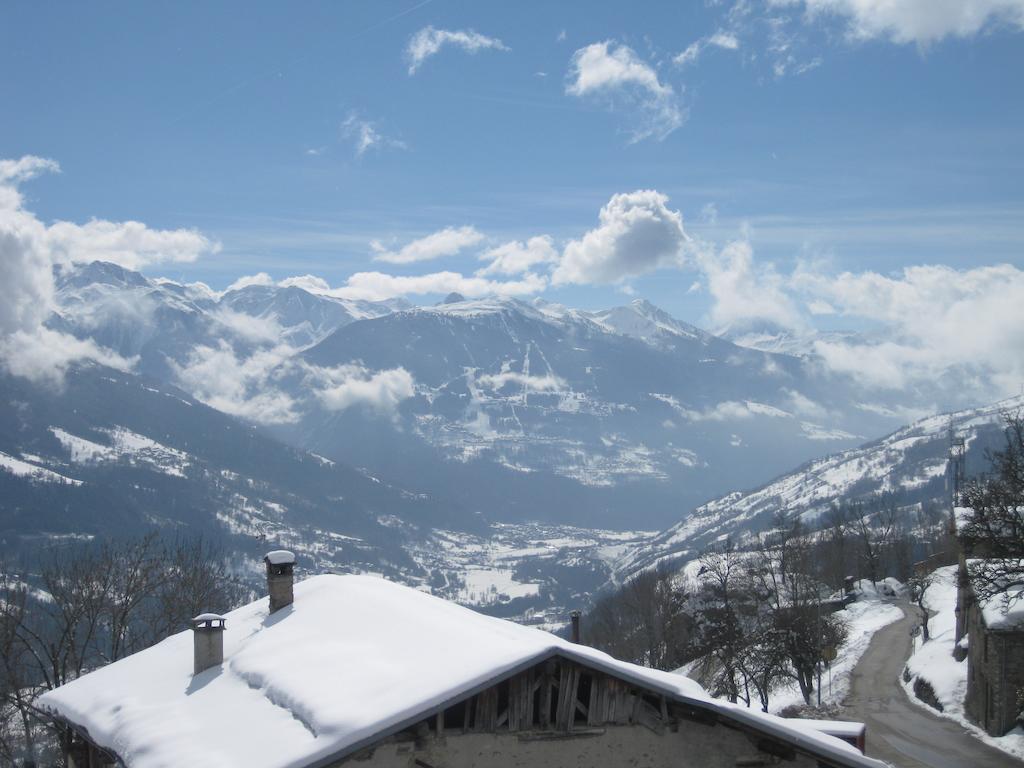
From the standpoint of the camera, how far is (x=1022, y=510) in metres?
36.6

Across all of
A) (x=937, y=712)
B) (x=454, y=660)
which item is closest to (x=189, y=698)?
(x=454, y=660)

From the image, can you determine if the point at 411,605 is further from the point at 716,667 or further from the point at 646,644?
the point at 646,644

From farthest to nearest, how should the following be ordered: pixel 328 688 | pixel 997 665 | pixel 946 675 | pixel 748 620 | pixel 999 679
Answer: pixel 748 620 < pixel 946 675 < pixel 997 665 < pixel 999 679 < pixel 328 688

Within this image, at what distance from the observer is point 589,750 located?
1700cm

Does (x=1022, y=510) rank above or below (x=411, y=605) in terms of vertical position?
above

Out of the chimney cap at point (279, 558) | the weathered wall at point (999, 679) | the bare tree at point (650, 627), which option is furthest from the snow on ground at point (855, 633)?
the chimney cap at point (279, 558)

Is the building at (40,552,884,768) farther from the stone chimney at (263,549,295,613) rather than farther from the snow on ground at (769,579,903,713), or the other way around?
the snow on ground at (769,579,903,713)

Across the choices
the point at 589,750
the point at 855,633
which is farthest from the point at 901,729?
the point at 589,750

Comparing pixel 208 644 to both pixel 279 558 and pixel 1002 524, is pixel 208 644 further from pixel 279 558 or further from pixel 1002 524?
pixel 1002 524

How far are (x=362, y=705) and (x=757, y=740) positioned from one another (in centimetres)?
727

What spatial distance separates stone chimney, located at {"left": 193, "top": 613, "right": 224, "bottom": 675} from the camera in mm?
22203

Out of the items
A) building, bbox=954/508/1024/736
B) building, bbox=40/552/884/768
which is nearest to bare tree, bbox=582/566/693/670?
building, bbox=954/508/1024/736

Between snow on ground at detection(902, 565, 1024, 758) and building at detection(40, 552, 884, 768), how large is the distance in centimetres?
2754

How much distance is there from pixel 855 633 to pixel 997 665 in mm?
36097
